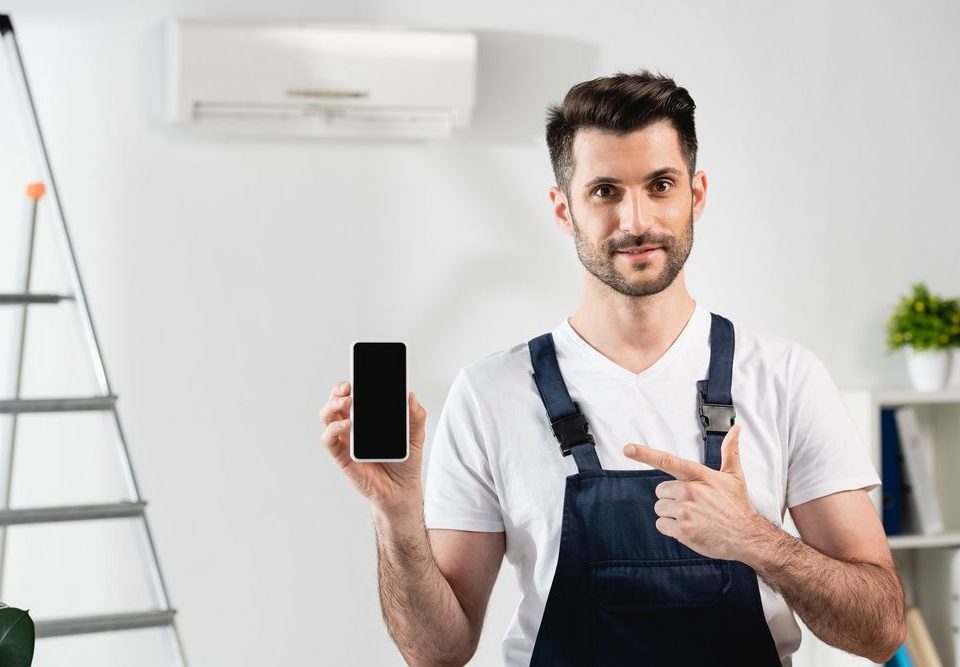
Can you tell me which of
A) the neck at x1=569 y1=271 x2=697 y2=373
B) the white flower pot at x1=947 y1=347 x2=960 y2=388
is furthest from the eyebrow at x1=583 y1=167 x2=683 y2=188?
the white flower pot at x1=947 y1=347 x2=960 y2=388

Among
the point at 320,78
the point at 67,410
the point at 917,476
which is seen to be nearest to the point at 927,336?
the point at 917,476

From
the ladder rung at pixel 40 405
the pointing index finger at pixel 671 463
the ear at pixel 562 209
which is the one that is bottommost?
the pointing index finger at pixel 671 463

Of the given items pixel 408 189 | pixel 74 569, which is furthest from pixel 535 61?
pixel 74 569

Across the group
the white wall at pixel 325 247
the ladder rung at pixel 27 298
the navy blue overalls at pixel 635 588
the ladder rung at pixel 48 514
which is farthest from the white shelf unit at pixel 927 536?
the ladder rung at pixel 27 298

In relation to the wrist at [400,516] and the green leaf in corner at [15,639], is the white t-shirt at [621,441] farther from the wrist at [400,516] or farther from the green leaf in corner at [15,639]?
the green leaf in corner at [15,639]

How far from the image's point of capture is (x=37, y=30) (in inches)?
100

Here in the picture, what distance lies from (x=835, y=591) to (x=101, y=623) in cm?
129

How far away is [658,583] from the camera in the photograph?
1.61 metres

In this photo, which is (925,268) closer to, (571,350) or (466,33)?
(466,33)

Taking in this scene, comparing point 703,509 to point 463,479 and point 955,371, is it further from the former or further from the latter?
point 955,371

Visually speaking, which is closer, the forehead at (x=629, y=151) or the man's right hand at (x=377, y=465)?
the man's right hand at (x=377, y=465)

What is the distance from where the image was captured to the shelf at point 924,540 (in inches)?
109

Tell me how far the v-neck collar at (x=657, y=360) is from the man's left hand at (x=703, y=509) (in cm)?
29

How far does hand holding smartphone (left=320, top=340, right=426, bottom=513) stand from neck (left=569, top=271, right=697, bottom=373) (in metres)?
0.41
